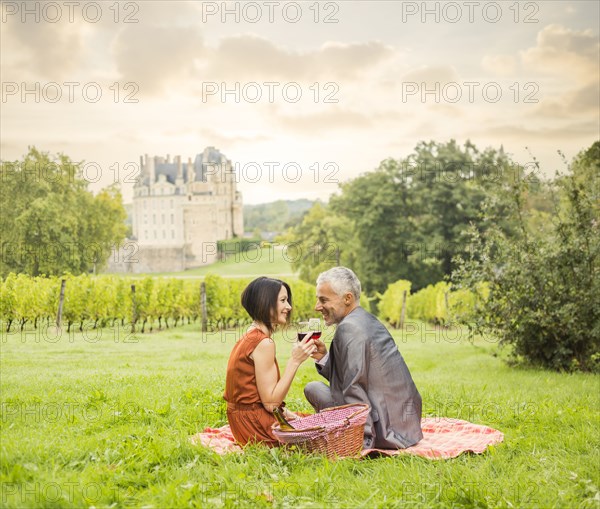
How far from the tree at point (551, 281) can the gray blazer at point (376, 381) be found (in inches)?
245

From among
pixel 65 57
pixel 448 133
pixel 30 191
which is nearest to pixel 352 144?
pixel 448 133

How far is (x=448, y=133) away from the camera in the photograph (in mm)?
41031

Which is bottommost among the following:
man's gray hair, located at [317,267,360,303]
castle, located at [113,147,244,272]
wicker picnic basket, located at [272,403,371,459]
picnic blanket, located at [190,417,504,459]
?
picnic blanket, located at [190,417,504,459]

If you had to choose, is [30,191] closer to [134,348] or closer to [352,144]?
[352,144]

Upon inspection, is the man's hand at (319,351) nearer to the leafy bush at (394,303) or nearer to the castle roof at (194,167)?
the leafy bush at (394,303)

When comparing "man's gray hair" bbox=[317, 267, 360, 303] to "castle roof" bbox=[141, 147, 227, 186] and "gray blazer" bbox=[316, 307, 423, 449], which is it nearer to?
"gray blazer" bbox=[316, 307, 423, 449]

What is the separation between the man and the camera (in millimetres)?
4848

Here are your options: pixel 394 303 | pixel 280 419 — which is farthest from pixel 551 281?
pixel 394 303

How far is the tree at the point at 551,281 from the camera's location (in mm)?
10422

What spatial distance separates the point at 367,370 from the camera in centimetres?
491

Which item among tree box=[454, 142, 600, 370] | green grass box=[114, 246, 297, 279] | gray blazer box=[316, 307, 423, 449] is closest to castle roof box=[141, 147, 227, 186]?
green grass box=[114, 246, 297, 279]

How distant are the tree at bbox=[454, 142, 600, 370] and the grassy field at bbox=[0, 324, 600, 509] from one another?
2.16 m

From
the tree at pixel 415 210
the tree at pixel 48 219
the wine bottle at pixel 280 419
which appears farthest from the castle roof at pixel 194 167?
the wine bottle at pixel 280 419

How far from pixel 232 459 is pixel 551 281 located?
795 centimetres
